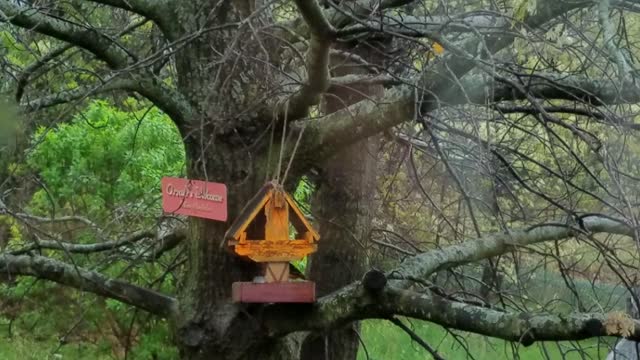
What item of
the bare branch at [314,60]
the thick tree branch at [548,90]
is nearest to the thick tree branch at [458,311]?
the thick tree branch at [548,90]

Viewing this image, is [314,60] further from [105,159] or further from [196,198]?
[105,159]

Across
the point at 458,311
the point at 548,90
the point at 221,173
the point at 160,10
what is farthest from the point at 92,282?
the point at 548,90

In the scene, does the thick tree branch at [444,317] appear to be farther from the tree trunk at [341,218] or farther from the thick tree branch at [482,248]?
the tree trunk at [341,218]

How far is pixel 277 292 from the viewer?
11.3ft

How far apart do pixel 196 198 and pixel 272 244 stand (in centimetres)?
36

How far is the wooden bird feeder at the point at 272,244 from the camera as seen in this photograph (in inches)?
133

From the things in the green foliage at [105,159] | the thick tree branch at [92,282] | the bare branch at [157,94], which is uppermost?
the green foliage at [105,159]

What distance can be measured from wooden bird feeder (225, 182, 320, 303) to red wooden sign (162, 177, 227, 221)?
99 mm

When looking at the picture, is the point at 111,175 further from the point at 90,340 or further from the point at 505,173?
the point at 505,173

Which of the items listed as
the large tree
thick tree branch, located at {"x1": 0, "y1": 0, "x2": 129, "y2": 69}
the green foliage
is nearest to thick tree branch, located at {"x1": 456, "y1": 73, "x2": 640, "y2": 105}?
the large tree

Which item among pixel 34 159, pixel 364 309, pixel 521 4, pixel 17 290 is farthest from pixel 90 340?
pixel 521 4

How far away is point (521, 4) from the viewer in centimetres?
269

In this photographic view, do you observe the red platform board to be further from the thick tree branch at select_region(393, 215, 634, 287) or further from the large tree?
the thick tree branch at select_region(393, 215, 634, 287)

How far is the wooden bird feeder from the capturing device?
3.39 meters
